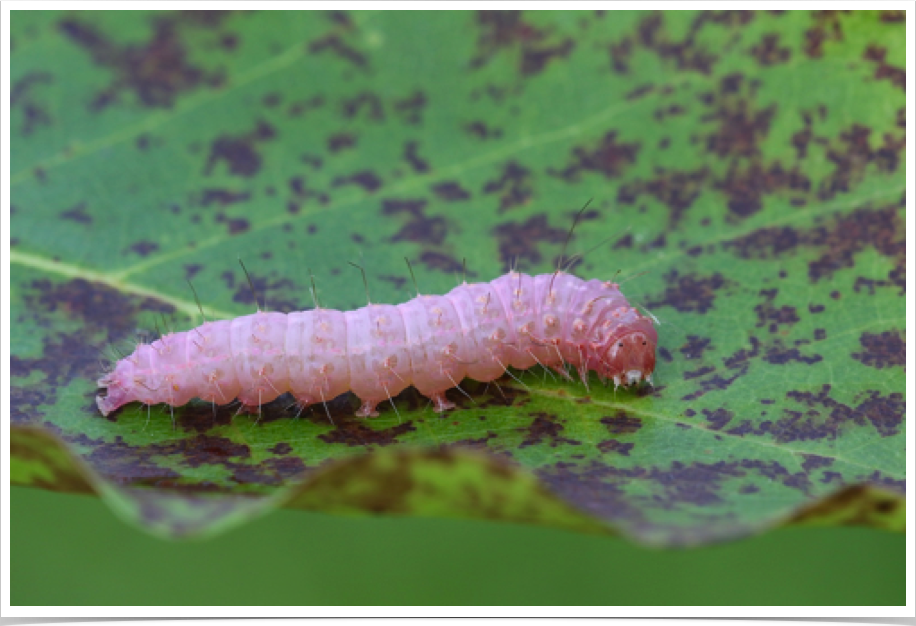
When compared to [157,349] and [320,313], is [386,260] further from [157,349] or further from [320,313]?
[157,349]

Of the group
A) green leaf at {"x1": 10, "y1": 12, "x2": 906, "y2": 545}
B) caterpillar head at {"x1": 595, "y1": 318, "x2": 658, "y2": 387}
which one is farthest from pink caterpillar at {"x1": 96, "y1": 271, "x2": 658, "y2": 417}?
green leaf at {"x1": 10, "y1": 12, "x2": 906, "y2": 545}

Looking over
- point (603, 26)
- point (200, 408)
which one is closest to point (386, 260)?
point (200, 408)

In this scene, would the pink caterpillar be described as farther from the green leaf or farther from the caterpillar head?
the green leaf

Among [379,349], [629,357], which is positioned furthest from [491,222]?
[629,357]

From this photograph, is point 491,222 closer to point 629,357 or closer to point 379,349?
point 379,349

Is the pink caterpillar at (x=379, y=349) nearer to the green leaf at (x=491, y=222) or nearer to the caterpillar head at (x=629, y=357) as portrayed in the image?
the caterpillar head at (x=629, y=357)

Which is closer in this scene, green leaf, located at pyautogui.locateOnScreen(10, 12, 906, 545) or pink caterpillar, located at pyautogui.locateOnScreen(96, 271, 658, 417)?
green leaf, located at pyautogui.locateOnScreen(10, 12, 906, 545)
